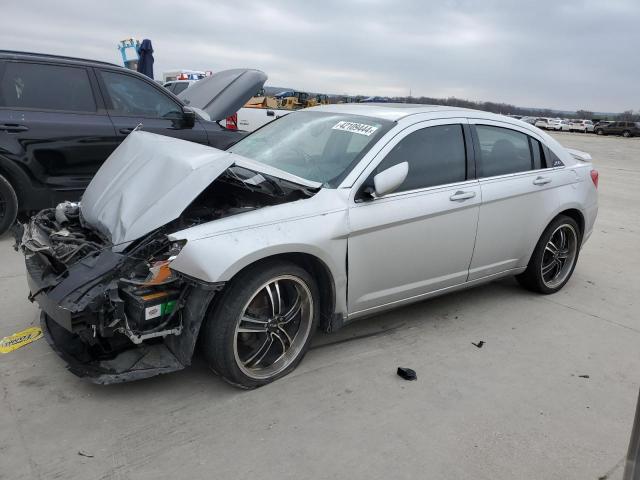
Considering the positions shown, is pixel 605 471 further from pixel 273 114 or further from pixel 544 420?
pixel 273 114

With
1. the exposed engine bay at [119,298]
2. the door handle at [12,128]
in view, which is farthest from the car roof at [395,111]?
the door handle at [12,128]

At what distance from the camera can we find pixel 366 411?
9.65 feet

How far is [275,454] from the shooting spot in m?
2.56

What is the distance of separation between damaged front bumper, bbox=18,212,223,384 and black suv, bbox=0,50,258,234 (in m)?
2.95

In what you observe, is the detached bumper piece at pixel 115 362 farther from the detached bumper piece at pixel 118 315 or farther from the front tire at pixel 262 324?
the front tire at pixel 262 324

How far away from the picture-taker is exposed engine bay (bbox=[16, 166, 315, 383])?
2.65 meters

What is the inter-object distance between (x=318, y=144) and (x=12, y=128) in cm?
361

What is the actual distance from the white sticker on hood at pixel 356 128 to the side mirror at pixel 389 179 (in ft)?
1.50

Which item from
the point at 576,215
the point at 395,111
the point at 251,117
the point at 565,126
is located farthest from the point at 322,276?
the point at 565,126

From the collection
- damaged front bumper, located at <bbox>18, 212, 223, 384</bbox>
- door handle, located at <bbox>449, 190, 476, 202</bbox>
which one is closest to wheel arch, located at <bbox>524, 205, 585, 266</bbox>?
door handle, located at <bbox>449, 190, 476, 202</bbox>

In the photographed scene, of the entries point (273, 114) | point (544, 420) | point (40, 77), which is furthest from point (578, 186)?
point (273, 114)

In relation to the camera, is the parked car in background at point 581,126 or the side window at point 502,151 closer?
the side window at point 502,151

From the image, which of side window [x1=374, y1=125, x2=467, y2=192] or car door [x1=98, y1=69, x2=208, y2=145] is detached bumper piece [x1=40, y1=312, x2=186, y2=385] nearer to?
side window [x1=374, y1=125, x2=467, y2=192]

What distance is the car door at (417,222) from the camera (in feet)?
11.0
